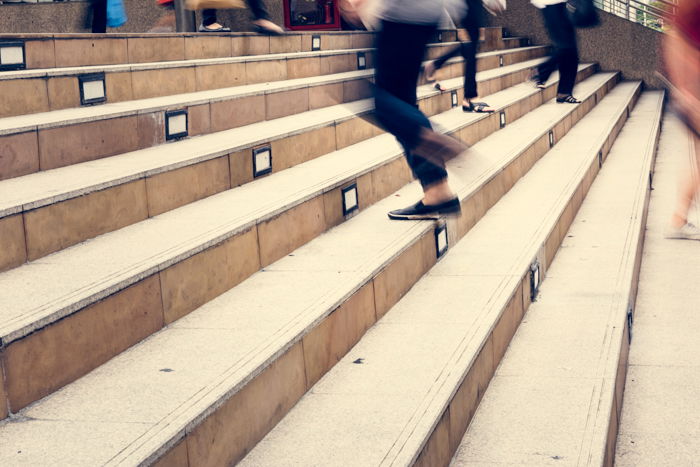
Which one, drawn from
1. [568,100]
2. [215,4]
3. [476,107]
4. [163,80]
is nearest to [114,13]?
[215,4]

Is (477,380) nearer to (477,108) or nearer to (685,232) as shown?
(685,232)

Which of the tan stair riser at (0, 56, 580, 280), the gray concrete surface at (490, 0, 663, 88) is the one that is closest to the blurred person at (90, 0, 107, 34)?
the tan stair riser at (0, 56, 580, 280)

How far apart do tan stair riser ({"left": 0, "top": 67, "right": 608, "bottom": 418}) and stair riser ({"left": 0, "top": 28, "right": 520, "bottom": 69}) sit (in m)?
1.66

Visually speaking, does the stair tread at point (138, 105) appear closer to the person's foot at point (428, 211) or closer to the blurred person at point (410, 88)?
the blurred person at point (410, 88)

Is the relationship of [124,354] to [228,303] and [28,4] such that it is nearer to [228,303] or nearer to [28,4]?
[228,303]

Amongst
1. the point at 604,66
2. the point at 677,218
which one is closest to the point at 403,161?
the point at 677,218

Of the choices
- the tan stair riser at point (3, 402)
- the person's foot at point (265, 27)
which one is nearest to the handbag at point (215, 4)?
the person's foot at point (265, 27)

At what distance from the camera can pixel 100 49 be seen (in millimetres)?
4824

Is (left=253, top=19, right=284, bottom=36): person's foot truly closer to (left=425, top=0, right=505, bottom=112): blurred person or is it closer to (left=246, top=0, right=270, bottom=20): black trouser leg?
(left=246, top=0, right=270, bottom=20): black trouser leg

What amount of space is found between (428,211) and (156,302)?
158 centimetres

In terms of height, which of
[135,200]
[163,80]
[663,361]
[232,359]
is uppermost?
[163,80]

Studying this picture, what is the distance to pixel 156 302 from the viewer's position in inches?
99.7

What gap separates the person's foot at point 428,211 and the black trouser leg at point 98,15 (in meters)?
3.03

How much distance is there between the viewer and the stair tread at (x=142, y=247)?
2.22m
